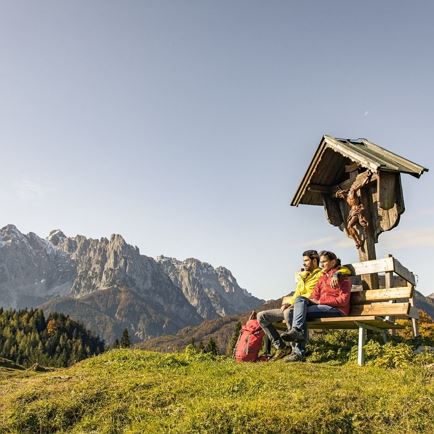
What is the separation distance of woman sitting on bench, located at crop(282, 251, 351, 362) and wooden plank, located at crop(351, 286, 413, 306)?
0.56 m

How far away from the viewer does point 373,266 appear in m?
13.3

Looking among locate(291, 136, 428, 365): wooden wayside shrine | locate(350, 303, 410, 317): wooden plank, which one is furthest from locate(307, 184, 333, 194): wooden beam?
locate(350, 303, 410, 317): wooden plank

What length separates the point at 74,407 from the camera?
7629mm

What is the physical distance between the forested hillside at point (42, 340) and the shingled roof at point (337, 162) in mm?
151024

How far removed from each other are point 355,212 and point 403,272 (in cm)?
317

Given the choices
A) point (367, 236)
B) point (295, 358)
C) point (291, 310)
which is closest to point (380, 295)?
point (291, 310)

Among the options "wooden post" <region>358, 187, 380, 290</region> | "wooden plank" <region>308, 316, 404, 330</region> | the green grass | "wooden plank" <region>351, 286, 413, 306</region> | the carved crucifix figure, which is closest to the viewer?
the green grass

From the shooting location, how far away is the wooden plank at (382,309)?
11.4 meters

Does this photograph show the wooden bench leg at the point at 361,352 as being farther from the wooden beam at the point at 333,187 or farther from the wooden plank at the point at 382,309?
the wooden beam at the point at 333,187

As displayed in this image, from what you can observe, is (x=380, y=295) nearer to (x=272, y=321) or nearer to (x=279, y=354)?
(x=272, y=321)

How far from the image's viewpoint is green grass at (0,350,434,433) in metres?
6.27

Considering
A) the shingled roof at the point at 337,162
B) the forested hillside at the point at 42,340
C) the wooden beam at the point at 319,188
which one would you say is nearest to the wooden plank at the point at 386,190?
the shingled roof at the point at 337,162

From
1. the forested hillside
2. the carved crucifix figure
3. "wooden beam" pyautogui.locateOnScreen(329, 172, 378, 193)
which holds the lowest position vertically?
the forested hillside

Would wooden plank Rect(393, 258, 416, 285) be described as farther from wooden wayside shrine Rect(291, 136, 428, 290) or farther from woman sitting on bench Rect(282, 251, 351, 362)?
woman sitting on bench Rect(282, 251, 351, 362)
